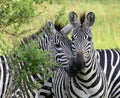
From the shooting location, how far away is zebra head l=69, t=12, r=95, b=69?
27.6 feet

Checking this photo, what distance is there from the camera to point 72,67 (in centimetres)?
845

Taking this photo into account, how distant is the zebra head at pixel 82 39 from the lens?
8.42m

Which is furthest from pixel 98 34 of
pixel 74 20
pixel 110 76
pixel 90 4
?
pixel 74 20

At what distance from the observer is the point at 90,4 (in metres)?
21.7

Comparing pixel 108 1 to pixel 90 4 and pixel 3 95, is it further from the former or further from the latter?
pixel 3 95

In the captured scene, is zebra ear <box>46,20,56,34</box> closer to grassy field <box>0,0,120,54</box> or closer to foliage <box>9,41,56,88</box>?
foliage <box>9,41,56,88</box>

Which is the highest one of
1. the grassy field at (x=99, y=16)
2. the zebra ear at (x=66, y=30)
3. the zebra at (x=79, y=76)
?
the grassy field at (x=99, y=16)

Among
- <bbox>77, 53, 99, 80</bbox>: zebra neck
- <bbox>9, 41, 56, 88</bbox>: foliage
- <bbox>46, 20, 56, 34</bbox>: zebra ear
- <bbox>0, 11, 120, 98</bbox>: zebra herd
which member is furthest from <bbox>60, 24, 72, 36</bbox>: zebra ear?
<bbox>9, 41, 56, 88</bbox>: foliage

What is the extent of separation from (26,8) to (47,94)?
291 cm

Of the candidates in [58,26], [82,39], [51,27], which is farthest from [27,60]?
[58,26]

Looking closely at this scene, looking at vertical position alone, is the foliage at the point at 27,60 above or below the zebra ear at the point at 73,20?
below

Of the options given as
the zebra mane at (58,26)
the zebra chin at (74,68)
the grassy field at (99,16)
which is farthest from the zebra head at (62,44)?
the grassy field at (99,16)

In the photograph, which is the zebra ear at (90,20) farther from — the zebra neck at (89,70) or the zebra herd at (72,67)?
the zebra neck at (89,70)

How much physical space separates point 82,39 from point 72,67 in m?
0.47
